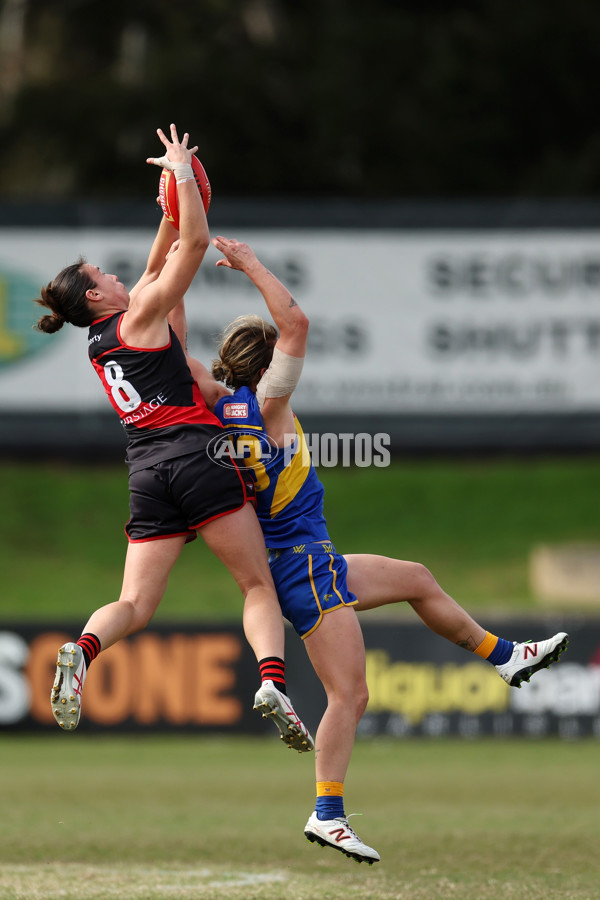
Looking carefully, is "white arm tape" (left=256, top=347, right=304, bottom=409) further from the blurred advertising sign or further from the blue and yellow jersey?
the blurred advertising sign

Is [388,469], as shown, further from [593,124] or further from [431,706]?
[593,124]

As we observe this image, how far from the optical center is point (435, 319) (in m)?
19.0

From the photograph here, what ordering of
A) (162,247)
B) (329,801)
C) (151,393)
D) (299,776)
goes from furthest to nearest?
(299,776) → (162,247) → (151,393) → (329,801)

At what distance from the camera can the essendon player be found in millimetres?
6035

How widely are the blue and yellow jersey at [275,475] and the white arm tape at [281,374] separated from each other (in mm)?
188

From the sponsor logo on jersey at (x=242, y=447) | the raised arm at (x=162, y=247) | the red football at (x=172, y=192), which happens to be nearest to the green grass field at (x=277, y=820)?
the sponsor logo on jersey at (x=242, y=447)

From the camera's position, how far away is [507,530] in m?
20.5

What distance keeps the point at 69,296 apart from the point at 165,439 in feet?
2.58

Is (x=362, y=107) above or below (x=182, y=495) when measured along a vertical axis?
above

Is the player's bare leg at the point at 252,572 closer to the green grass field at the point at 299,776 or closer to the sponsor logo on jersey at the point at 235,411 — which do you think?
the sponsor logo on jersey at the point at 235,411

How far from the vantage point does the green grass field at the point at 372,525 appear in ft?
61.1

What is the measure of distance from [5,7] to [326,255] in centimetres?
1772

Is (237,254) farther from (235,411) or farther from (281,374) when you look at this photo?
(235,411)

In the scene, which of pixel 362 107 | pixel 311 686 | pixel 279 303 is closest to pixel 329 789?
pixel 279 303
